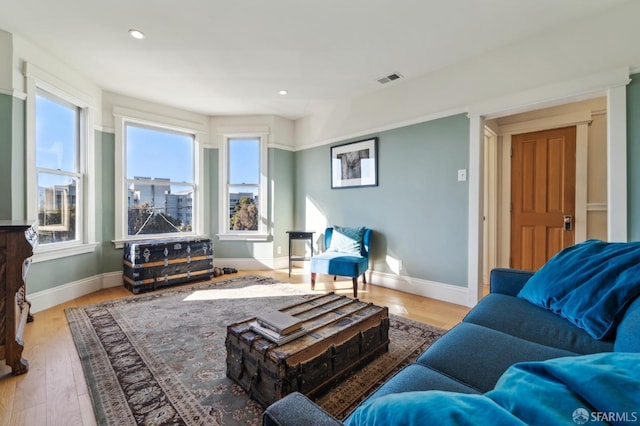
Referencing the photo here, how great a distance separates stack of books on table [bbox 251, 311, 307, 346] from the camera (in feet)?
4.98

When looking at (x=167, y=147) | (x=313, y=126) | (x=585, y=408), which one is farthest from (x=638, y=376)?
(x=167, y=147)

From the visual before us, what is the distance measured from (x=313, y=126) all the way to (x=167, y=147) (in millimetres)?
2345

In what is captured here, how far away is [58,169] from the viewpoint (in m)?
3.21

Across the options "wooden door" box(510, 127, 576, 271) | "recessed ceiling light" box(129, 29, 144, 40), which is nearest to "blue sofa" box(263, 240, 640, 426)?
"wooden door" box(510, 127, 576, 271)

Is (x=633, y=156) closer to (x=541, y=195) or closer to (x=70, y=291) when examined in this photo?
(x=541, y=195)

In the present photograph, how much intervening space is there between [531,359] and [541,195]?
3.34 metres

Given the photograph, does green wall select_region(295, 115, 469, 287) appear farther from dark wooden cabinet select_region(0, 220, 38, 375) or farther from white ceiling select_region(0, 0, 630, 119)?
dark wooden cabinet select_region(0, 220, 38, 375)

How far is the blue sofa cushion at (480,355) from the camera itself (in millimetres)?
1008

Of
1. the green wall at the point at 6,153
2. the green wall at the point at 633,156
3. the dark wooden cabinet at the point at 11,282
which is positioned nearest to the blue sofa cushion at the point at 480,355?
the green wall at the point at 633,156

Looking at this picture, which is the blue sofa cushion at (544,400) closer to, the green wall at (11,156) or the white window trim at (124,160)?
the green wall at (11,156)

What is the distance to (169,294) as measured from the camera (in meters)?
3.44

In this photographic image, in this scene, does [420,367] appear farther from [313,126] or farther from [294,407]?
[313,126]

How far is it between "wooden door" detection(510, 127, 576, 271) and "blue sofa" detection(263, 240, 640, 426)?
216cm

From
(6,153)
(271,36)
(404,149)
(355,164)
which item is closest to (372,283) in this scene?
(355,164)
